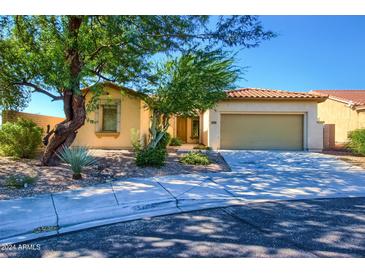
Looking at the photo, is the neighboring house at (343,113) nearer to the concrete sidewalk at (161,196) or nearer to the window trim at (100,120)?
the concrete sidewalk at (161,196)

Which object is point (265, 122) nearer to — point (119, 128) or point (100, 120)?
point (119, 128)

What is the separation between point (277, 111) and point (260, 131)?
1.53 metres

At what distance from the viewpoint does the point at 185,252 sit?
125 inches

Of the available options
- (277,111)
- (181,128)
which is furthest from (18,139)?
(181,128)

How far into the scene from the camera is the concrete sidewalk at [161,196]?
13.7 ft

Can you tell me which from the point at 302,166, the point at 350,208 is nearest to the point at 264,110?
the point at 302,166

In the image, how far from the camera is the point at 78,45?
724 cm

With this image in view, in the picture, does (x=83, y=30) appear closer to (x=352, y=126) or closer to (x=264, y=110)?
(x=264, y=110)

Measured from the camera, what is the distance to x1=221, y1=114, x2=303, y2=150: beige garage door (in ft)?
48.2

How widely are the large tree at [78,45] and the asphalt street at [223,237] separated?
471 centimetres

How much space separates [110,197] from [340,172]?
7866mm

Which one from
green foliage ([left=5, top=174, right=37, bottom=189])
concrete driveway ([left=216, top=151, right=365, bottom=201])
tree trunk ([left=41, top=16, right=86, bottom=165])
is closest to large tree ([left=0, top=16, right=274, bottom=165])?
tree trunk ([left=41, top=16, right=86, bottom=165])

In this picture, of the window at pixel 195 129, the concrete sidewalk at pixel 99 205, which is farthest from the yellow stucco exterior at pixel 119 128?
the window at pixel 195 129

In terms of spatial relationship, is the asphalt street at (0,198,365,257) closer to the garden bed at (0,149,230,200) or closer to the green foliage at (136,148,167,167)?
the garden bed at (0,149,230,200)
